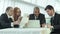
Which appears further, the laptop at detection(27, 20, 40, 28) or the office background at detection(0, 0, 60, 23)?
the office background at detection(0, 0, 60, 23)

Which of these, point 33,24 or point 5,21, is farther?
point 5,21

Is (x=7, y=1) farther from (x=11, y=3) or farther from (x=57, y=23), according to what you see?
(x=57, y=23)

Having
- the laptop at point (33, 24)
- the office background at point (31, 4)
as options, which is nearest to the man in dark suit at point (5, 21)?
the laptop at point (33, 24)

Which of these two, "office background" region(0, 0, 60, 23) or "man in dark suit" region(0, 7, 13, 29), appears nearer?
"man in dark suit" region(0, 7, 13, 29)

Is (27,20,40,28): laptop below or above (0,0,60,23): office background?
below

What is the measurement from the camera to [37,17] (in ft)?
10.9

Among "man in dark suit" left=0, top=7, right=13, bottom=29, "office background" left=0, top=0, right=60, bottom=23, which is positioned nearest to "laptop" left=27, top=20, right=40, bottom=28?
"man in dark suit" left=0, top=7, right=13, bottom=29

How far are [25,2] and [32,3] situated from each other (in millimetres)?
192

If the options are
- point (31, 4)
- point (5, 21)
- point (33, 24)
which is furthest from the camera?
point (31, 4)

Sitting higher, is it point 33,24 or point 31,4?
point 31,4

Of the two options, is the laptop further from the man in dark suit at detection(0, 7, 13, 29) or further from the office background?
the office background

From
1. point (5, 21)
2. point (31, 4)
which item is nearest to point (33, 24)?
point (5, 21)

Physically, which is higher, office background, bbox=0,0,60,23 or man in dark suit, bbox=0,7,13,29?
office background, bbox=0,0,60,23

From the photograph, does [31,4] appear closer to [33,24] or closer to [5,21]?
[5,21]
